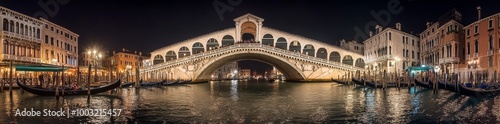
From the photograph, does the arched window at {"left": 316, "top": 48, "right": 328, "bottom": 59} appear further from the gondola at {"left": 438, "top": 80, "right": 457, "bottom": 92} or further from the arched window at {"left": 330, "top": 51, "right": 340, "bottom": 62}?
the gondola at {"left": 438, "top": 80, "right": 457, "bottom": 92}

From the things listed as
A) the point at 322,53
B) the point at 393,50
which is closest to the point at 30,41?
the point at 322,53

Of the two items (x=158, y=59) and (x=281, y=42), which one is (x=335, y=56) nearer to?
(x=281, y=42)

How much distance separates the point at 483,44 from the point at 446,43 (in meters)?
4.14

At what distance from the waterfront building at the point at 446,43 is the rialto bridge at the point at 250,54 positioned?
620cm

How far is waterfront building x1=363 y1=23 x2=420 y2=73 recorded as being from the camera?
111 feet

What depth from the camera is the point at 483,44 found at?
2412cm

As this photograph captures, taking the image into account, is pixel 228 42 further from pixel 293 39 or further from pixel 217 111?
pixel 217 111

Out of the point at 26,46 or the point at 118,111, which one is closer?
the point at 118,111

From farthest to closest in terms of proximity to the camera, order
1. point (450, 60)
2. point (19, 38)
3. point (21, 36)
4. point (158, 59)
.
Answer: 1. point (158, 59)
2. point (450, 60)
3. point (21, 36)
4. point (19, 38)

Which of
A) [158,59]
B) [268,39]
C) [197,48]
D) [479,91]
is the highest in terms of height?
[268,39]

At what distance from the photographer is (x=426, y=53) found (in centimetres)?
3397

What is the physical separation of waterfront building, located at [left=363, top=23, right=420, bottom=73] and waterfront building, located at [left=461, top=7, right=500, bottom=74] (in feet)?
23.0

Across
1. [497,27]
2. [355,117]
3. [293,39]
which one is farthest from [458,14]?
[355,117]

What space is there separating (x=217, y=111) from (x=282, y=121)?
9.00 feet
